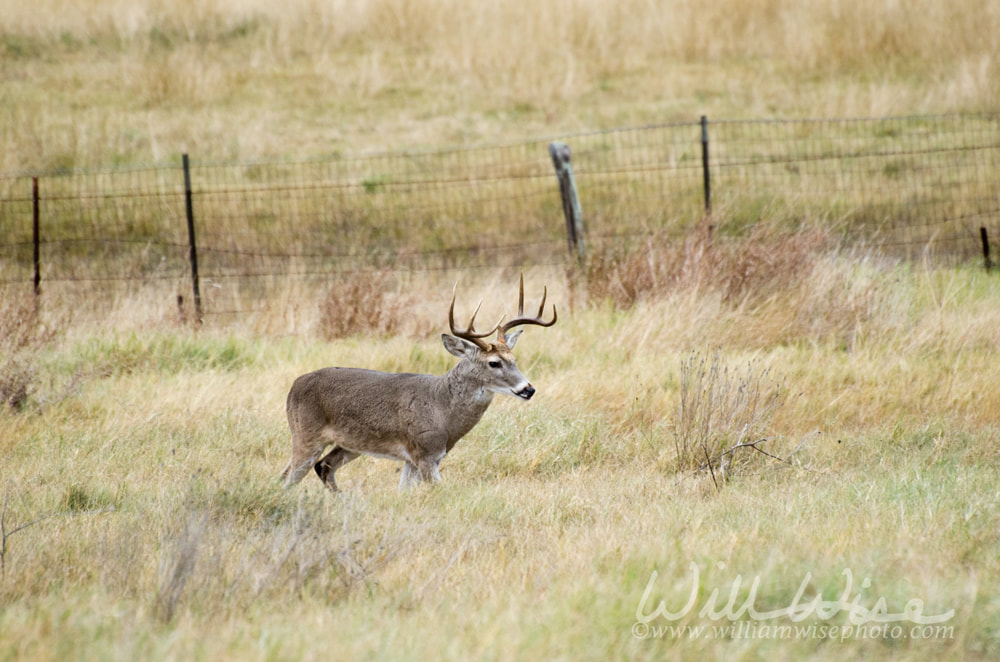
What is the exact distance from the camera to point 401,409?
6.64 metres

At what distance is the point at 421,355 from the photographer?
8977 mm

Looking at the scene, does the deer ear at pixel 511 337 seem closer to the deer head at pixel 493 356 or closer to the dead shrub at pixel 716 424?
the deer head at pixel 493 356

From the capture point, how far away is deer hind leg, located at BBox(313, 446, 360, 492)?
6.73m

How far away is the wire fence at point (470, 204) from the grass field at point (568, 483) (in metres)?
2.63

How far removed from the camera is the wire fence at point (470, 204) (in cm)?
1448

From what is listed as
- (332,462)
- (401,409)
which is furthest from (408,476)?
(332,462)

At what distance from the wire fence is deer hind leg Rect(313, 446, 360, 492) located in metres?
5.97

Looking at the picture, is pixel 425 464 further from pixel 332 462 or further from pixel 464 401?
pixel 332 462

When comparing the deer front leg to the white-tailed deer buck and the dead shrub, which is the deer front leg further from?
the dead shrub

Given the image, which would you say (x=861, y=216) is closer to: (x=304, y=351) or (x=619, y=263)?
(x=619, y=263)

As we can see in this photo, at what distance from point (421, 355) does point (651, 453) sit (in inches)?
105

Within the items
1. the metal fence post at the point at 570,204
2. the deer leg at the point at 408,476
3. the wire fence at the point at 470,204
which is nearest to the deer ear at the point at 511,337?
the deer leg at the point at 408,476

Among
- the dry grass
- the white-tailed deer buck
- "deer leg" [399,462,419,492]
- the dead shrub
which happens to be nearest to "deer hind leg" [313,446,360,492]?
the white-tailed deer buck

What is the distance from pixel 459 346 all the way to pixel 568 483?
1.13m
